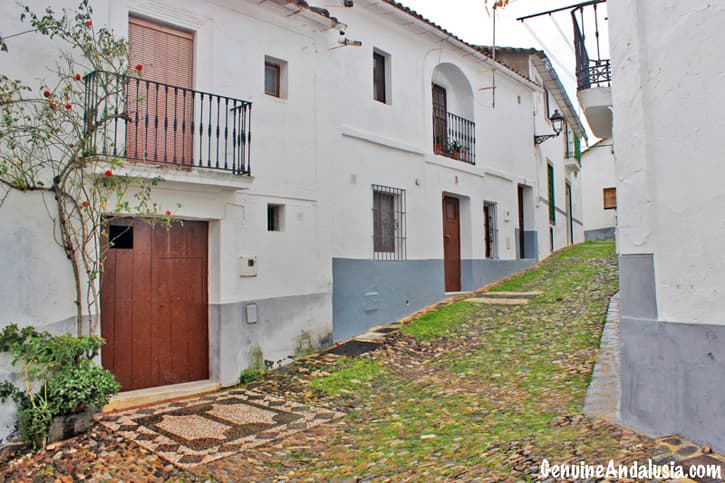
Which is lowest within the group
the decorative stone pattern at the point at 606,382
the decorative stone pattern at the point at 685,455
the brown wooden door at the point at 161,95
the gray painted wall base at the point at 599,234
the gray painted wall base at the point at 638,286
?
the decorative stone pattern at the point at 685,455

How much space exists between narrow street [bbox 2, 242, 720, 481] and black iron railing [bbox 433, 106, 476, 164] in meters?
4.99

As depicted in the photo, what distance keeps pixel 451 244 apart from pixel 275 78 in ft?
21.1

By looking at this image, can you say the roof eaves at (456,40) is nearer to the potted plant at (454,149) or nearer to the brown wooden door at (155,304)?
the potted plant at (454,149)

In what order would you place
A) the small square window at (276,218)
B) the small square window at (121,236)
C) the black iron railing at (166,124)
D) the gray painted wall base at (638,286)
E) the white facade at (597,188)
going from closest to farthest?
the gray painted wall base at (638,286) < the black iron railing at (166,124) < the small square window at (121,236) < the small square window at (276,218) < the white facade at (597,188)

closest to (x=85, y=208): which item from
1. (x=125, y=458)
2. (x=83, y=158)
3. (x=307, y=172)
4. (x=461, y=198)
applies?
(x=83, y=158)

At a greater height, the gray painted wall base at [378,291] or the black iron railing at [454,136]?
the black iron railing at [454,136]

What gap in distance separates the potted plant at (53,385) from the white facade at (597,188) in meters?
27.7

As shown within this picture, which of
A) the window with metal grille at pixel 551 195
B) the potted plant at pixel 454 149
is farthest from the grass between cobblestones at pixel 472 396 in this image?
the window with metal grille at pixel 551 195

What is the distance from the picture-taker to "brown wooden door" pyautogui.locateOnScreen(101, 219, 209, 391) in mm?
6809

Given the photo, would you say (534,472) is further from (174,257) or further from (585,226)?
(585,226)

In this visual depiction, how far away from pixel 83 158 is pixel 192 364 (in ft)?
10.5

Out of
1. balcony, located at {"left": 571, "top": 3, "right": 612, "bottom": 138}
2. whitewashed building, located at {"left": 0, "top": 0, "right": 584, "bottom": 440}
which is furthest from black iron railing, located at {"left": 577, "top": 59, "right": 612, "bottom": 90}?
whitewashed building, located at {"left": 0, "top": 0, "right": 584, "bottom": 440}

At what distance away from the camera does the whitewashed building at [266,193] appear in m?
6.75

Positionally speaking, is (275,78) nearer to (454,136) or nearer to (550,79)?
(454,136)
